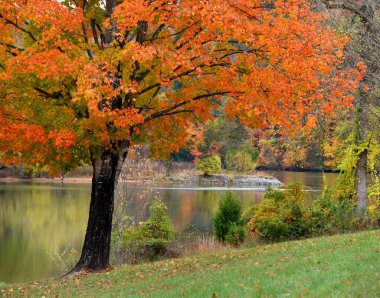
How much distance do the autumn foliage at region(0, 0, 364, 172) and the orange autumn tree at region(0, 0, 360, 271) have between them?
28mm

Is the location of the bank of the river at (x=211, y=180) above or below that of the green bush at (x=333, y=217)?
above

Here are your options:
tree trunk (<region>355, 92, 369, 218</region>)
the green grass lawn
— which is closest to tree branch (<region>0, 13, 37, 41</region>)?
the green grass lawn

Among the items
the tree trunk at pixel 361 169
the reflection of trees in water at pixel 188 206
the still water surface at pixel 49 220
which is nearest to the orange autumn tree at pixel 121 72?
the tree trunk at pixel 361 169

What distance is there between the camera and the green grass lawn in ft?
22.7

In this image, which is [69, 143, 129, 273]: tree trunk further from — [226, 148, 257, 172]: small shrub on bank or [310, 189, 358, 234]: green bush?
[226, 148, 257, 172]: small shrub on bank

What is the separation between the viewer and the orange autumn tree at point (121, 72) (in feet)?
31.4

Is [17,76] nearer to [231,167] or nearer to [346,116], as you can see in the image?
[346,116]

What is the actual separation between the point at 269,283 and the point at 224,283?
2.95 feet

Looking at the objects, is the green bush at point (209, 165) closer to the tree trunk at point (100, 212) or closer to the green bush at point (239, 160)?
the green bush at point (239, 160)

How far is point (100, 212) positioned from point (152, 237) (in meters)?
5.03

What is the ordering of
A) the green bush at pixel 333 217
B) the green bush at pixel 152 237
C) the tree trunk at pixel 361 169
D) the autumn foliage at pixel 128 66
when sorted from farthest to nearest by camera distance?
the tree trunk at pixel 361 169 → the green bush at pixel 152 237 → the green bush at pixel 333 217 → the autumn foliage at pixel 128 66

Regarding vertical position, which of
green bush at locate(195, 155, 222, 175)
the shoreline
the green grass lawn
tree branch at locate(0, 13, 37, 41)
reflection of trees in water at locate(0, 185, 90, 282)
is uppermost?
tree branch at locate(0, 13, 37, 41)

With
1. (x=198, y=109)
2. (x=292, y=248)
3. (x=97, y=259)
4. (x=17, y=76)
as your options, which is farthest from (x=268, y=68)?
(x=97, y=259)

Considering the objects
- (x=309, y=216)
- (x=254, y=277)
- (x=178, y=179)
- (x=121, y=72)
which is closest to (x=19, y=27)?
(x=121, y=72)
